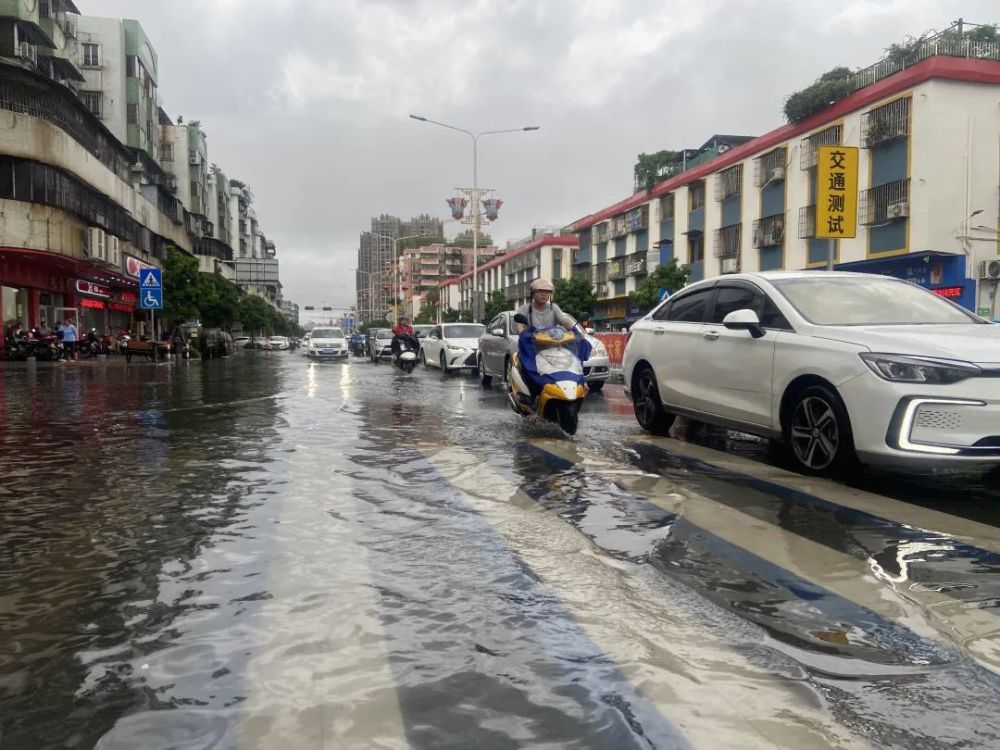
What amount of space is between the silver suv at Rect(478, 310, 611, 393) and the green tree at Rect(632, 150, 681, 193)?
38.2 meters

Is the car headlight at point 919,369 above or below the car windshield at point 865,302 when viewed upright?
below

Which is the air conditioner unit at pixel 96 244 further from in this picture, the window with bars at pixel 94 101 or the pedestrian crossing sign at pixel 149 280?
the window with bars at pixel 94 101

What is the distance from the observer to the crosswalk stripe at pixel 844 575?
2914mm

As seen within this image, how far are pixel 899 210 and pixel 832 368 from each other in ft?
86.9

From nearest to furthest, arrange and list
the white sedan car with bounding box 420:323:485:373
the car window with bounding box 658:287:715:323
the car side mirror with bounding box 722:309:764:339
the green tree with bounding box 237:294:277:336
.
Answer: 1. the car side mirror with bounding box 722:309:764:339
2. the car window with bounding box 658:287:715:323
3. the white sedan car with bounding box 420:323:485:373
4. the green tree with bounding box 237:294:277:336

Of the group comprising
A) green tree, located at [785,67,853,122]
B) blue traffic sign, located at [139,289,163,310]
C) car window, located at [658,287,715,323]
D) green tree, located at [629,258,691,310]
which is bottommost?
car window, located at [658,287,715,323]

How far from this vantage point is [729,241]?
135ft

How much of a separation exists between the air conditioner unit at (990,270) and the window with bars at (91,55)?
159 feet

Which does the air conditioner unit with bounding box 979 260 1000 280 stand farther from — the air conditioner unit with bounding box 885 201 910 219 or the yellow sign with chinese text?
the yellow sign with chinese text

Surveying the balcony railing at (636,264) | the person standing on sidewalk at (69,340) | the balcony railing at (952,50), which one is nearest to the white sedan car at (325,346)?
the person standing on sidewalk at (69,340)

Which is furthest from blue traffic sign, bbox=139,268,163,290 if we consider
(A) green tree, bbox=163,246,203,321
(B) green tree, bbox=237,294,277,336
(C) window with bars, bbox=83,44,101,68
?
(B) green tree, bbox=237,294,277,336

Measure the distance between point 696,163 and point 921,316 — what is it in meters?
46.7

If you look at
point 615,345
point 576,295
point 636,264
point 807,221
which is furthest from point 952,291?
point 576,295

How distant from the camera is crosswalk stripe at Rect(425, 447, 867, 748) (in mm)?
2205
